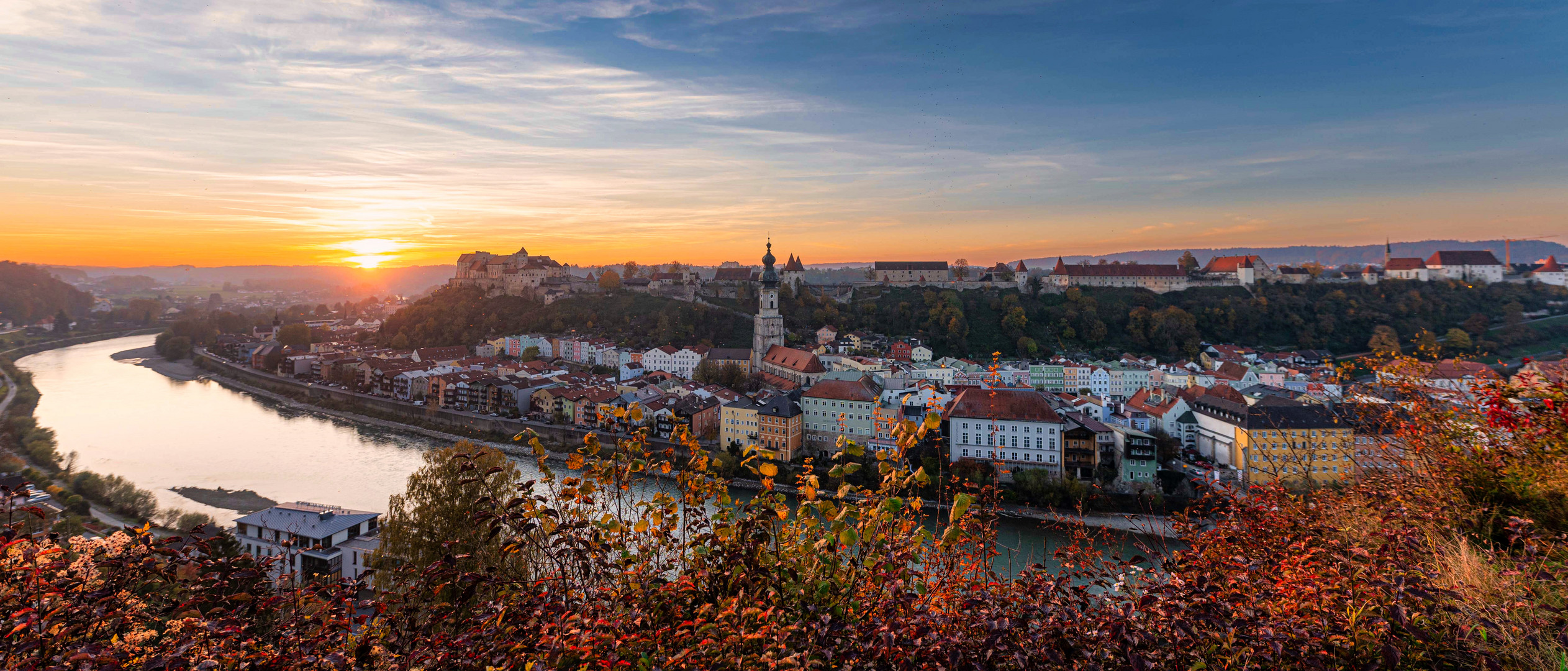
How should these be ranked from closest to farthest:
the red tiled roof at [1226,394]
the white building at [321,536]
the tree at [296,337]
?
1. the white building at [321,536]
2. the red tiled roof at [1226,394]
3. the tree at [296,337]

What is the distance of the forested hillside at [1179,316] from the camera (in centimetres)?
3244

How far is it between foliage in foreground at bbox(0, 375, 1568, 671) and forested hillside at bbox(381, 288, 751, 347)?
30336 mm

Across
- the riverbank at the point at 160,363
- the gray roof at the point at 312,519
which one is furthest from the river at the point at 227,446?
the gray roof at the point at 312,519

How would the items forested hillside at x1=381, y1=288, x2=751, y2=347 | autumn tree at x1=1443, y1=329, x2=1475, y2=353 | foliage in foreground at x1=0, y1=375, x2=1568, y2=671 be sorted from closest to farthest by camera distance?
foliage in foreground at x1=0, y1=375, x2=1568, y2=671, autumn tree at x1=1443, y1=329, x2=1475, y2=353, forested hillside at x1=381, y1=288, x2=751, y2=347

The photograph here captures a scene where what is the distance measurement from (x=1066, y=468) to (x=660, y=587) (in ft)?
52.8

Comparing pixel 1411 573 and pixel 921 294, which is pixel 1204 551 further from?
pixel 921 294

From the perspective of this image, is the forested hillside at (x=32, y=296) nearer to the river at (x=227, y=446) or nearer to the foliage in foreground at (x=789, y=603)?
the river at (x=227, y=446)

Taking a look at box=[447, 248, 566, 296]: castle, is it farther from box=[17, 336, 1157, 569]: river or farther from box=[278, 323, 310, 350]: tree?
box=[17, 336, 1157, 569]: river

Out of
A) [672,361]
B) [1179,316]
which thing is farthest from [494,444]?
[1179,316]

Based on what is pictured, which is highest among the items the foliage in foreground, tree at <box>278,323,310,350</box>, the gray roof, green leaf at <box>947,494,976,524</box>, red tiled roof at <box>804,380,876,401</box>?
green leaf at <box>947,494,976,524</box>

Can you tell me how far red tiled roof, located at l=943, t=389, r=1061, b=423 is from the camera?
15.9 metres

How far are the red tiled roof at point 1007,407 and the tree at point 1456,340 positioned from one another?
2086cm

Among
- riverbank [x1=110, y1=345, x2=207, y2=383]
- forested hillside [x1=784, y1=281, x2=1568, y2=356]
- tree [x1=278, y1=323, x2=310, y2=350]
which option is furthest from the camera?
tree [x1=278, y1=323, x2=310, y2=350]

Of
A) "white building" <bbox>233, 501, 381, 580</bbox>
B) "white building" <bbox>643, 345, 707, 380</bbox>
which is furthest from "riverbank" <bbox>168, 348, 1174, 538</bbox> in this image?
"white building" <bbox>643, 345, 707, 380</bbox>
